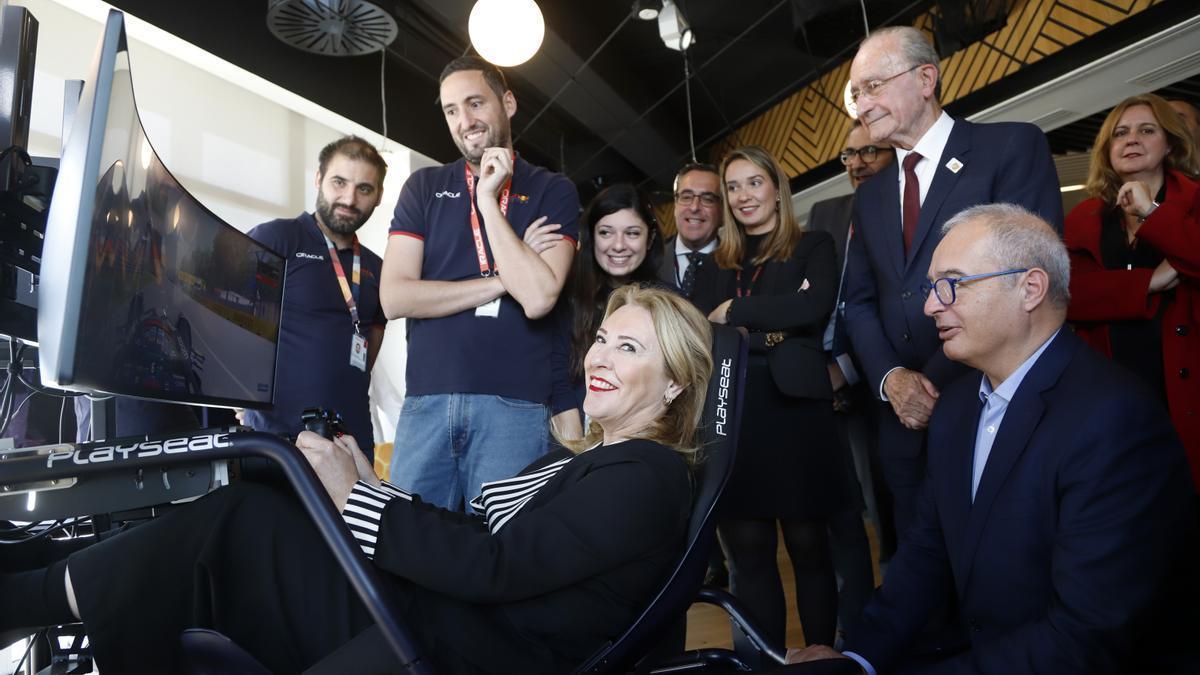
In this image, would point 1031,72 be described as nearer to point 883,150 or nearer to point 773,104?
point 773,104

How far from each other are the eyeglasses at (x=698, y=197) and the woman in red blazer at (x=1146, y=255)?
1231 mm

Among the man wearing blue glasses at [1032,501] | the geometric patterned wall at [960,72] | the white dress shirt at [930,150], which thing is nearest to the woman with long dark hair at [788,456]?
the white dress shirt at [930,150]

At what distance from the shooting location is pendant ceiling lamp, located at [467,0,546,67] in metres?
4.39

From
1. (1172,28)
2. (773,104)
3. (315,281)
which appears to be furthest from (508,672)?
(773,104)

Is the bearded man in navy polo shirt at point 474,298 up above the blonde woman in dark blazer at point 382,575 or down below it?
above

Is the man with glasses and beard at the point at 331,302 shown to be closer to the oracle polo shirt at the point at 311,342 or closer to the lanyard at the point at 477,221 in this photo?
the oracle polo shirt at the point at 311,342

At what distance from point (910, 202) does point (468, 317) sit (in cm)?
130

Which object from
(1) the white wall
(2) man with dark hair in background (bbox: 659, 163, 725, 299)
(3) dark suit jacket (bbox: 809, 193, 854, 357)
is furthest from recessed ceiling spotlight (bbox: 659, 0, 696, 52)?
(2) man with dark hair in background (bbox: 659, 163, 725, 299)

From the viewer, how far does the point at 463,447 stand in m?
2.15

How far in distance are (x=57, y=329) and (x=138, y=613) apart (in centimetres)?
46

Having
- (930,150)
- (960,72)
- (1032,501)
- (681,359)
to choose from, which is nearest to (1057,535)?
(1032,501)

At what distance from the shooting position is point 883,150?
10.3 feet

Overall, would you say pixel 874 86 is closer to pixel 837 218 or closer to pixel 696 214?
pixel 696 214

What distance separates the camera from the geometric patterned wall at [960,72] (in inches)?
242
